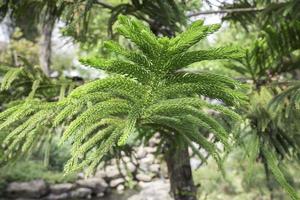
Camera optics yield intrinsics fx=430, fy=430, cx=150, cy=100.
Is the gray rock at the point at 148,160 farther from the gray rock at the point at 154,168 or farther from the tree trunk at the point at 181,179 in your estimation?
the tree trunk at the point at 181,179

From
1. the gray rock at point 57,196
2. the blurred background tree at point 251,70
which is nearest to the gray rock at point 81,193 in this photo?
the gray rock at point 57,196

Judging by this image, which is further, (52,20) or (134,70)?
(52,20)

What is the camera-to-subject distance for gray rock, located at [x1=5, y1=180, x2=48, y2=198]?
14.7 meters

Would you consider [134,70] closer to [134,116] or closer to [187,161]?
[134,116]

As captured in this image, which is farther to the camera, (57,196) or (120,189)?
(120,189)

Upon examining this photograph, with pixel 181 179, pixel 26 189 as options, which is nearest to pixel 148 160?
pixel 26 189

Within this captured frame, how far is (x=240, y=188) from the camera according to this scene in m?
9.72

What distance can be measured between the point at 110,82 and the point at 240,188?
895 centimetres

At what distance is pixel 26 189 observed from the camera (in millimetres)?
14734

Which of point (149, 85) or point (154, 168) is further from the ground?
point (154, 168)

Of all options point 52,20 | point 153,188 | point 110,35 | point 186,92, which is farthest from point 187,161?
point 153,188

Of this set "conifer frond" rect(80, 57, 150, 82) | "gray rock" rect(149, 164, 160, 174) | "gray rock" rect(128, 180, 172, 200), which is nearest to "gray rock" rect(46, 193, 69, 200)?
"gray rock" rect(128, 180, 172, 200)

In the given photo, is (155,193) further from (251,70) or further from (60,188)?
(251,70)

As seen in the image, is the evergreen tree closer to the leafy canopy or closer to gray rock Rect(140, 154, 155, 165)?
the leafy canopy
